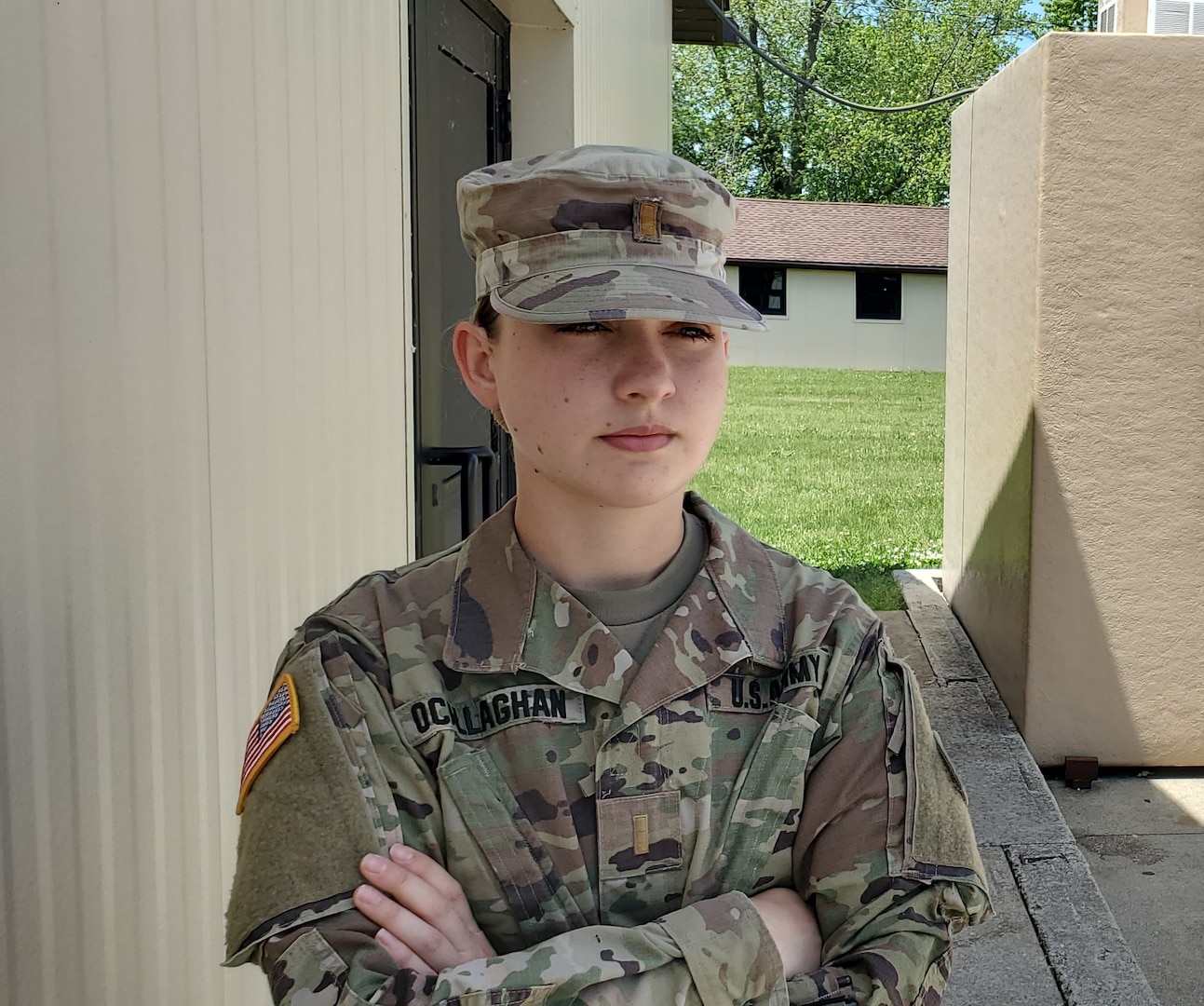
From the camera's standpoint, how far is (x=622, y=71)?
24.0 ft

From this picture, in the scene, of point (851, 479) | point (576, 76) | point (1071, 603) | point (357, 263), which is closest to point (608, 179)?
point (357, 263)

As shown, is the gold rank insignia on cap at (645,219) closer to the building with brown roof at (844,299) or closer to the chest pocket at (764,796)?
the chest pocket at (764,796)

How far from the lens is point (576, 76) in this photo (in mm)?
5234

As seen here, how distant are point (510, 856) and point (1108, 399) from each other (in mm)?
4792

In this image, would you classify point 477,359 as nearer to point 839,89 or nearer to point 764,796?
point 764,796

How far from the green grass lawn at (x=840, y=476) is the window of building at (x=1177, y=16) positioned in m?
5.87

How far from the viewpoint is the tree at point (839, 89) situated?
1801 inches

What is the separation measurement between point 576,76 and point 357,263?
8.17 feet

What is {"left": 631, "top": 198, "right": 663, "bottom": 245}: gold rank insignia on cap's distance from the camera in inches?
59.8

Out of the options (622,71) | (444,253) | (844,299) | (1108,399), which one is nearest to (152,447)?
(444,253)

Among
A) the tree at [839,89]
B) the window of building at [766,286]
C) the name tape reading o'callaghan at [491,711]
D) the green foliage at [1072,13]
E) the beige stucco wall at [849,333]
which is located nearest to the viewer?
the name tape reading o'callaghan at [491,711]

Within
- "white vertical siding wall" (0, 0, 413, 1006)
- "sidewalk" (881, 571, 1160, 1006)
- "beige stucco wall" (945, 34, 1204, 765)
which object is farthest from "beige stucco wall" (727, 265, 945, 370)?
"white vertical siding wall" (0, 0, 413, 1006)

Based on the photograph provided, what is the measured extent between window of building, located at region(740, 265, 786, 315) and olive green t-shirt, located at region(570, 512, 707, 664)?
3352cm

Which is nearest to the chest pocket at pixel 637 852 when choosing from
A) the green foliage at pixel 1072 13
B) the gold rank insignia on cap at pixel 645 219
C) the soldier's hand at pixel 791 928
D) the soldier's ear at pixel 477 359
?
the soldier's hand at pixel 791 928
